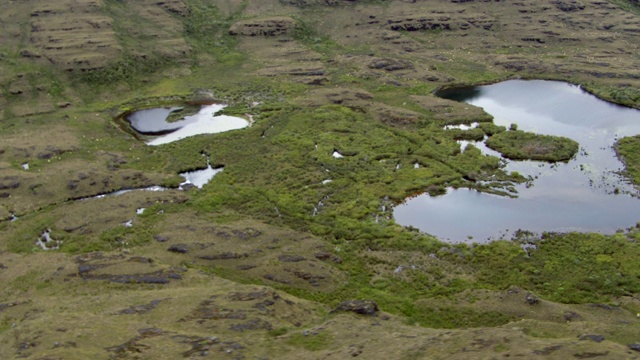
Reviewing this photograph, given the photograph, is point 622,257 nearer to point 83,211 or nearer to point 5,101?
point 83,211

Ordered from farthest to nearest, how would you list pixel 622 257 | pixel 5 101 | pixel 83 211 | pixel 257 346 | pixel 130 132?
pixel 5 101
pixel 130 132
pixel 83 211
pixel 622 257
pixel 257 346

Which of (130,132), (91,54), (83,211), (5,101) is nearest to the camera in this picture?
(83,211)

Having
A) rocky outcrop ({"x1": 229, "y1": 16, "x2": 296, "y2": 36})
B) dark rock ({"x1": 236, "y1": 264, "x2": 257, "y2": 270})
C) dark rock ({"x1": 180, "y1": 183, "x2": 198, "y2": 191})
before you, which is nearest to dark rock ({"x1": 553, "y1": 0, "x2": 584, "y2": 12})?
rocky outcrop ({"x1": 229, "y1": 16, "x2": 296, "y2": 36})

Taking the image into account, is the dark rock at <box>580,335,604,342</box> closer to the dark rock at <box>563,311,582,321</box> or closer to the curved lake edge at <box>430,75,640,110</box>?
the dark rock at <box>563,311,582,321</box>

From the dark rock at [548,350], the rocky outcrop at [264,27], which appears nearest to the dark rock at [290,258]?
the dark rock at [548,350]

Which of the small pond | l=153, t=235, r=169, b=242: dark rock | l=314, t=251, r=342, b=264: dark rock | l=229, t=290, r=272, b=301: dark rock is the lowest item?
l=153, t=235, r=169, b=242: dark rock

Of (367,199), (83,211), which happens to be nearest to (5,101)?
(83,211)

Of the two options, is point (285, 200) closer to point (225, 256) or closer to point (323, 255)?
point (323, 255)
